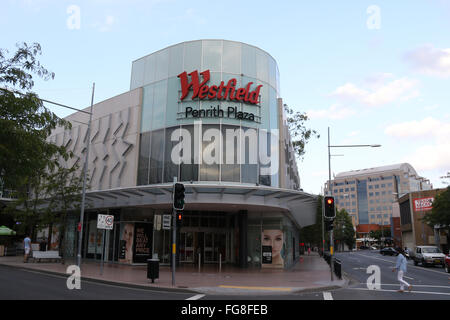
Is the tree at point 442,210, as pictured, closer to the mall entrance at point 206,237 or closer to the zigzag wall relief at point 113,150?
the mall entrance at point 206,237

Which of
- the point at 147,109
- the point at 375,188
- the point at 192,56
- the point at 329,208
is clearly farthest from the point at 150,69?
the point at 375,188

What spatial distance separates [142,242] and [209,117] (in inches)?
436

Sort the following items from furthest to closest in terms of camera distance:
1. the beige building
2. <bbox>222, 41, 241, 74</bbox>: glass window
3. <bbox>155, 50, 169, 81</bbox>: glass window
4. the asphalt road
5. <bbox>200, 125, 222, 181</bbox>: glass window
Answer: the beige building → <bbox>155, 50, 169, 81</bbox>: glass window → <bbox>222, 41, 241, 74</bbox>: glass window → <bbox>200, 125, 222, 181</bbox>: glass window → the asphalt road

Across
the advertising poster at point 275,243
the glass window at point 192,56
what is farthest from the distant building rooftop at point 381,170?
the glass window at point 192,56

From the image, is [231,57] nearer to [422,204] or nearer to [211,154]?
[211,154]

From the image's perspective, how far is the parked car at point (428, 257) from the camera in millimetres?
32188

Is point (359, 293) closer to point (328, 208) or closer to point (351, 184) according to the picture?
point (328, 208)

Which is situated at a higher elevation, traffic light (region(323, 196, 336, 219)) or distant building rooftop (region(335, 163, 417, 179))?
distant building rooftop (region(335, 163, 417, 179))

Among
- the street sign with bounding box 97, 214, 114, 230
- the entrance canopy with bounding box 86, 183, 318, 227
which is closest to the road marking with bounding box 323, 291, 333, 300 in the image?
the entrance canopy with bounding box 86, 183, 318, 227

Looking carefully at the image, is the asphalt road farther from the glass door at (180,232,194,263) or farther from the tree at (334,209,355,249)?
the tree at (334,209,355,249)

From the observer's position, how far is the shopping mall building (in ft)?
85.0

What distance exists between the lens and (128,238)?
2866 cm

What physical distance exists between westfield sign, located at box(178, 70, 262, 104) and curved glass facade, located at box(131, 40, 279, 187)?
305mm

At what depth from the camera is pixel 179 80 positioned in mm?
27781
